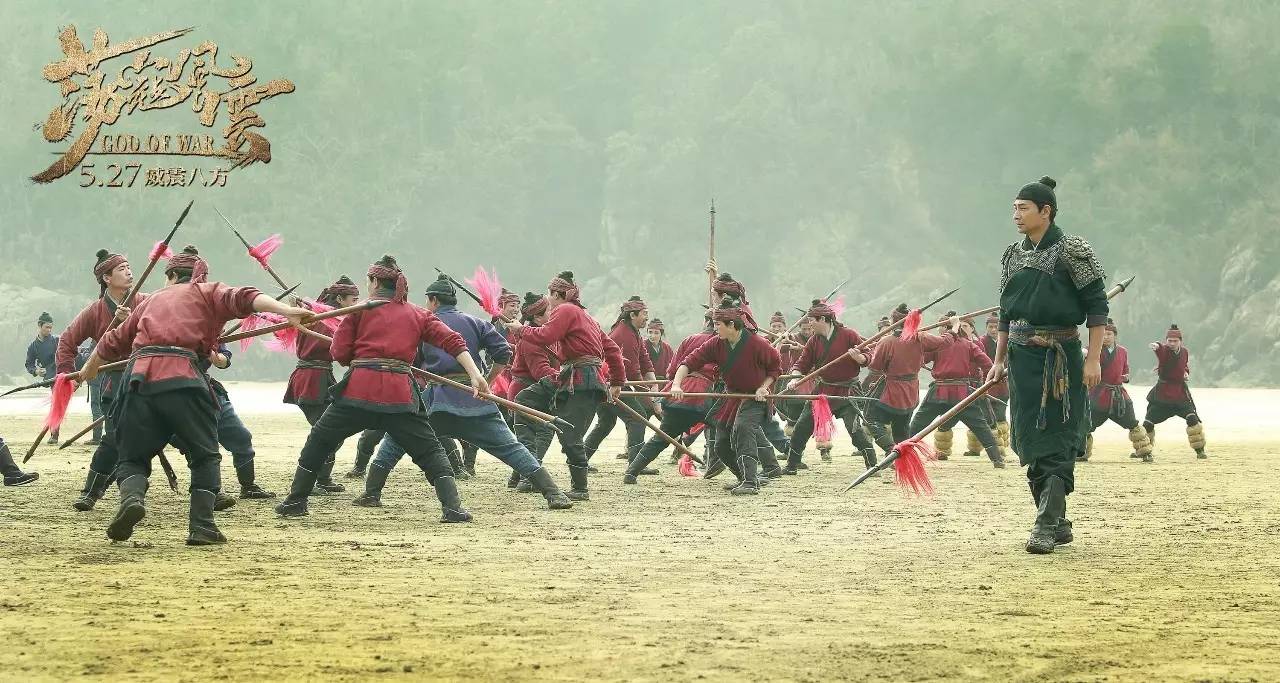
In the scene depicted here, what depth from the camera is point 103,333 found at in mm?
9805

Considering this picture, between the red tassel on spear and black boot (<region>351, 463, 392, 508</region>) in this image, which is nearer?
black boot (<region>351, 463, 392, 508</region>)

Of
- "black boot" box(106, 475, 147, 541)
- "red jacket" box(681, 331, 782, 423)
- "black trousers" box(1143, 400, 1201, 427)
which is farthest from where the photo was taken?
"black trousers" box(1143, 400, 1201, 427)

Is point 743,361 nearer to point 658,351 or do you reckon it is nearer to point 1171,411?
point 658,351

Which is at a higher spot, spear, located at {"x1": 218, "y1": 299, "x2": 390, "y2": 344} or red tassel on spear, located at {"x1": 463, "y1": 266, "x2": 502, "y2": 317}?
red tassel on spear, located at {"x1": 463, "y1": 266, "x2": 502, "y2": 317}

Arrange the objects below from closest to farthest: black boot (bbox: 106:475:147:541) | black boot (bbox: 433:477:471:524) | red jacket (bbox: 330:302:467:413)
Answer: black boot (bbox: 106:475:147:541)
red jacket (bbox: 330:302:467:413)
black boot (bbox: 433:477:471:524)

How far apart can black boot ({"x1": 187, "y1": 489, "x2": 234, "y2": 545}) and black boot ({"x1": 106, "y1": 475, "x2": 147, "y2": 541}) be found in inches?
11.0

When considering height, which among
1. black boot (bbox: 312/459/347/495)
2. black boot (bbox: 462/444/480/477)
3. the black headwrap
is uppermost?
the black headwrap

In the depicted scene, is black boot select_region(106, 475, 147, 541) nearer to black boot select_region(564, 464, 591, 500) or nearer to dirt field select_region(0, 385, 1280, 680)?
dirt field select_region(0, 385, 1280, 680)

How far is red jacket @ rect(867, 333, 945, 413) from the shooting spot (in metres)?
14.7

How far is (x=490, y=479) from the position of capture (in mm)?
12695

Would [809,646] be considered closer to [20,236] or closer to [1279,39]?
[1279,39]

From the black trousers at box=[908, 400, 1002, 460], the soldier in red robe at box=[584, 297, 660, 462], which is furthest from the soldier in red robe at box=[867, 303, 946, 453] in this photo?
the soldier in red robe at box=[584, 297, 660, 462]

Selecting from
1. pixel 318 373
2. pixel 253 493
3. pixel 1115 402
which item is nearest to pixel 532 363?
pixel 318 373

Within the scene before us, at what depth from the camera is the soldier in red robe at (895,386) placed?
48.3ft
